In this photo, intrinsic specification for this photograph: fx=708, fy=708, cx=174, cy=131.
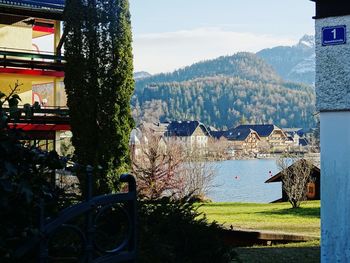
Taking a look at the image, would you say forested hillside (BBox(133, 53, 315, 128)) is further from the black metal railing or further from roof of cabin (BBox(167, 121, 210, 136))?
the black metal railing

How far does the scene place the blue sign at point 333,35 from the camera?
813 cm

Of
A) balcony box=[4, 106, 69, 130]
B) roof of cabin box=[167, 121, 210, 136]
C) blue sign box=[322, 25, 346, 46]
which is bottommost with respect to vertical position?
balcony box=[4, 106, 69, 130]

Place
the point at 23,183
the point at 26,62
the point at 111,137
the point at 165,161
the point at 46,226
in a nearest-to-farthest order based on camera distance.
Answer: the point at 23,183 < the point at 46,226 < the point at 111,137 < the point at 26,62 < the point at 165,161

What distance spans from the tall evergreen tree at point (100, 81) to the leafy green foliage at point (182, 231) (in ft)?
44.6

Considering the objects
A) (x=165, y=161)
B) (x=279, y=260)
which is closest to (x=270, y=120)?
(x=165, y=161)

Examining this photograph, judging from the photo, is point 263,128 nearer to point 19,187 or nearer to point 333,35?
point 333,35

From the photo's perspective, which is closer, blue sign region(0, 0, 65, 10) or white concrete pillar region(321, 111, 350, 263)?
white concrete pillar region(321, 111, 350, 263)

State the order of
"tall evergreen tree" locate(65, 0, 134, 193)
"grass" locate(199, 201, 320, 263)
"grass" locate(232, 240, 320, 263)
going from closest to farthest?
"grass" locate(232, 240, 320, 263), "grass" locate(199, 201, 320, 263), "tall evergreen tree" locate(65, 0, 134, 193)

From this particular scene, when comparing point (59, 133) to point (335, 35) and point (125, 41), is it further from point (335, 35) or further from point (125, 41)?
point (335, 35)

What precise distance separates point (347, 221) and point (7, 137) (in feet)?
18.2

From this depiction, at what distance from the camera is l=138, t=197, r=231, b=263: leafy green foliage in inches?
274

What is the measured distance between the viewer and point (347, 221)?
8250 mm

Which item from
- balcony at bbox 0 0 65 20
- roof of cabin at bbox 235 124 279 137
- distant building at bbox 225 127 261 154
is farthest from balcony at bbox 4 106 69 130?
roof of cabin at bbox 235 124 279 137

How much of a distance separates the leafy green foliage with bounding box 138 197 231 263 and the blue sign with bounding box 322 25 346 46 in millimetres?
2591
